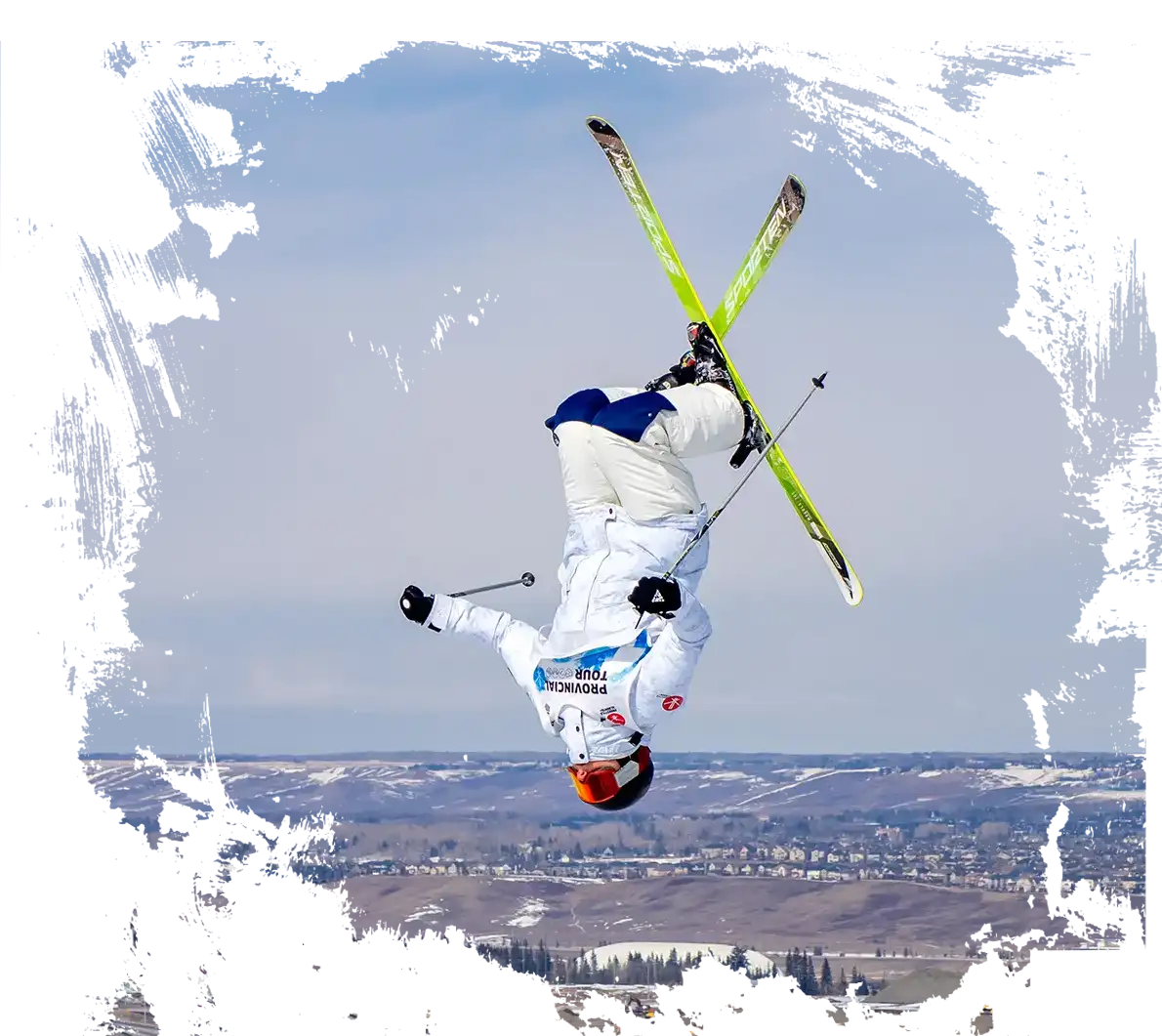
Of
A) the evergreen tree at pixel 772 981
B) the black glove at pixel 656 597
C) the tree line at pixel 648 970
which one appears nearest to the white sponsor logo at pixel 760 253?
the black glove at pixel 656 597

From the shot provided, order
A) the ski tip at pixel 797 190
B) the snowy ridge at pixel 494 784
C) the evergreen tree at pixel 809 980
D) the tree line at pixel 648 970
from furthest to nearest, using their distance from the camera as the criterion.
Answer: the evergreen tree at pixel 809 980 → the tree line at pixel 648 970 → the snowy ridge at pixel 494 784 → the ski tip at pixel 797 190

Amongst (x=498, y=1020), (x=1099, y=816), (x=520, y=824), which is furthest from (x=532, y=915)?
(x=1099, y=816)

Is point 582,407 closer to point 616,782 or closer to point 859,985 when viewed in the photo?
point 616,782

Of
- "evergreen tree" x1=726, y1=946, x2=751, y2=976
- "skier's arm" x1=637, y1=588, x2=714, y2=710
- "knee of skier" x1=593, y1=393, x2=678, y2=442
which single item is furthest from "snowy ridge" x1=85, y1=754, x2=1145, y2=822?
"knee of skier" x1=593, y1=393, x2=678, y2=442

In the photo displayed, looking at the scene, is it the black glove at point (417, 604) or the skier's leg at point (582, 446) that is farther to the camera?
the black glove at point (417, 604)

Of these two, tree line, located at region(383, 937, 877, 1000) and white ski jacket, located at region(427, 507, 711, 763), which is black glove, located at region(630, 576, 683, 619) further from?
tree line, located at region(383, 937, 877, 1000)

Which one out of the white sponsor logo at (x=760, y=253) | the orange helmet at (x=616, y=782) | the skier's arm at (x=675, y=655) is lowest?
the orange helmet at (x=616, y=782)

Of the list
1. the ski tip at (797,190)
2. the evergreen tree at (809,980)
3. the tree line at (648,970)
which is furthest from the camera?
the evergreen tree at (809,980)

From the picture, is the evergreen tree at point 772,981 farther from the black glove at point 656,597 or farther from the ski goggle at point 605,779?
the black glove at point 656,597

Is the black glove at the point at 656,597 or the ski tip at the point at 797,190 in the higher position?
the ski tip at the point at 797,190
